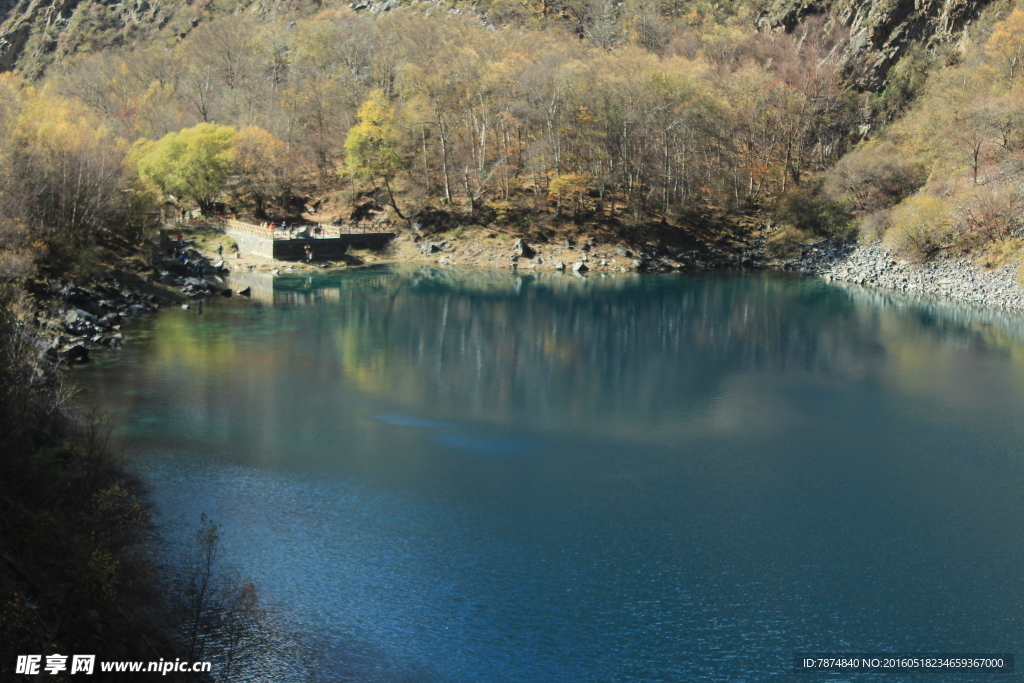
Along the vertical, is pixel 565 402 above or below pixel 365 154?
below

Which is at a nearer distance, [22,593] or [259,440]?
[22,593]

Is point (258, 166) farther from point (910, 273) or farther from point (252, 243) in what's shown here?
point (910, 273)

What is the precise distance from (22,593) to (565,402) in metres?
22.1

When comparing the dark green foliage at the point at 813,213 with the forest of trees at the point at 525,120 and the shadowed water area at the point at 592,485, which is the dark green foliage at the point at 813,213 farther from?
the shadowed water area at the point at 592,485

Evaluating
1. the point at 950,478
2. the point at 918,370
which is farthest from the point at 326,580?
the point at 918,370

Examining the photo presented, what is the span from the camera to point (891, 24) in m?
80.9

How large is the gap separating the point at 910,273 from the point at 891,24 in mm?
33786

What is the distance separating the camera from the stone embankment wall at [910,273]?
53031mm

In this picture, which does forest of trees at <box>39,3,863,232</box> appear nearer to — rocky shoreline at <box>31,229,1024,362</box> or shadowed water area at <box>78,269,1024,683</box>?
rocky shoreline at <box>31,229,1024,362</box>

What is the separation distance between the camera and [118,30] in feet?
401

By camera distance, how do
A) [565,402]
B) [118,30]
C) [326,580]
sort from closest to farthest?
[326,580] < [565,402] < [118,30]

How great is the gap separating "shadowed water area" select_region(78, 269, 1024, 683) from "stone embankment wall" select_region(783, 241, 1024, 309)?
829 centimetres

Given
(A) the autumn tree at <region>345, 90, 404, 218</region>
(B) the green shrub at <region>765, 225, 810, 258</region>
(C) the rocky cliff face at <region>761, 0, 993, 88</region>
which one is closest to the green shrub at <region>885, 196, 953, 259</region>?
(B) the green shrub at <region>765, 225, 810, 258</region>

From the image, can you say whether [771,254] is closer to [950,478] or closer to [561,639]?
[950,478]
